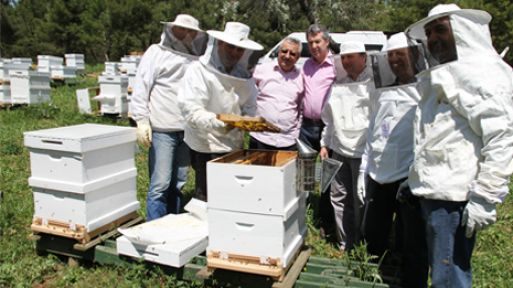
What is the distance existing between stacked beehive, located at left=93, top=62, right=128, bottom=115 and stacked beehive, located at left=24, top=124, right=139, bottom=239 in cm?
606

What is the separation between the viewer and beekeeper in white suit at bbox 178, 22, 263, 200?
3.35m

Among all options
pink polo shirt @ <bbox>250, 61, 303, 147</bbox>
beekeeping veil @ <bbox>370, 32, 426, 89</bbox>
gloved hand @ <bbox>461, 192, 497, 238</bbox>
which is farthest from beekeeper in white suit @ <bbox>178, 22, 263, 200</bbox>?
gloved hand @ <bbox>461, 192, 497, 238</bbox>

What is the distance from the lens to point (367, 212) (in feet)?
10.9

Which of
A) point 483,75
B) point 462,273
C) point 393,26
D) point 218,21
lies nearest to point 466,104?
point 483,75

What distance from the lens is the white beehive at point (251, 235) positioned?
275cm

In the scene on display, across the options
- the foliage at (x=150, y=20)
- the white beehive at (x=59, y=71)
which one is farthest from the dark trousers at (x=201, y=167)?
the foliage at (x=150, y=20)

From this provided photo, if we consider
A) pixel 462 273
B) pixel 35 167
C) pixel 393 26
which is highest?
pixel 393 26

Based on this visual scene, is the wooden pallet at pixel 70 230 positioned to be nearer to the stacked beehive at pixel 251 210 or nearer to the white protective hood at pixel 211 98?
the white protective hood at pixel 211 98

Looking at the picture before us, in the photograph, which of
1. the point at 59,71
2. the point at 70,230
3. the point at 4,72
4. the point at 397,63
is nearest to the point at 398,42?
the point at 397,63

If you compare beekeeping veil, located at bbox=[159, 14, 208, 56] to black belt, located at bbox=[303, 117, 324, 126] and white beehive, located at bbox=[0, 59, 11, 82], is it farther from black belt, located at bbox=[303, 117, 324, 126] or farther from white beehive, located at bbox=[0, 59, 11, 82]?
white beehive, located at bbox=[0, 59, 11, 82]

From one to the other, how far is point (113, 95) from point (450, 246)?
8.32 meters

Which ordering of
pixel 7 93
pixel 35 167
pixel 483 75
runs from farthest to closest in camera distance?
pixel 7 93 → pixel 35 167 → pixel 483 75

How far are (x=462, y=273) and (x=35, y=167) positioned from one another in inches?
117

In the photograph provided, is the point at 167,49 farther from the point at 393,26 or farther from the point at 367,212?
the point at 393,26
